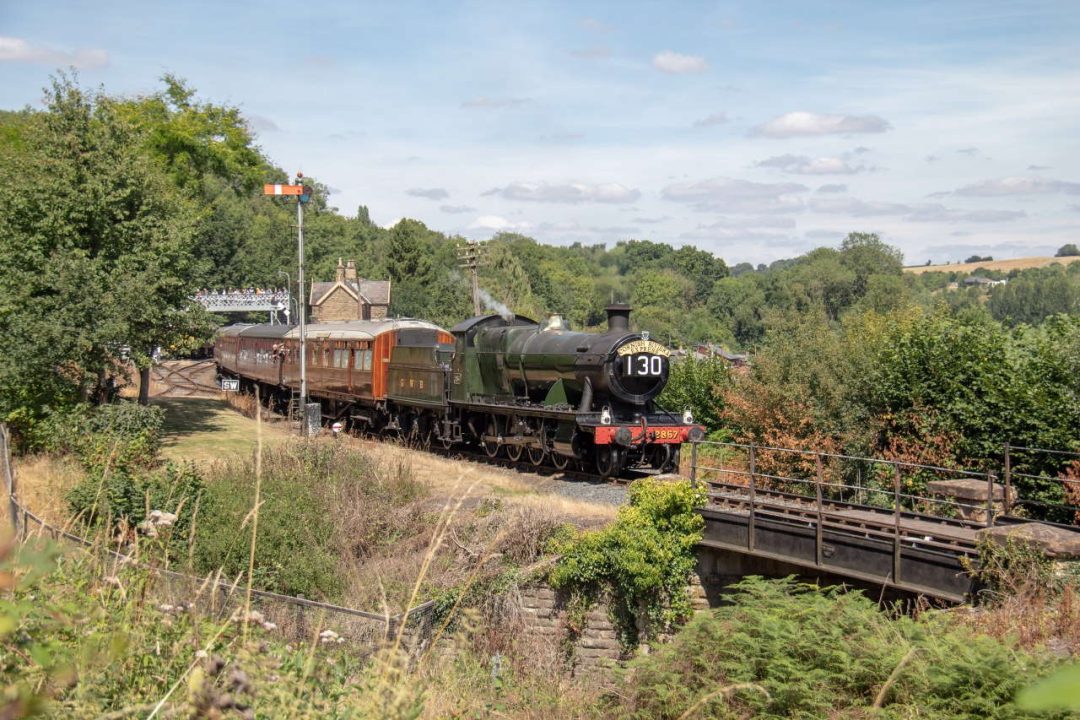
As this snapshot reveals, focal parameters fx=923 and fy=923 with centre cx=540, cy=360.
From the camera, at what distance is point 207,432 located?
87.8ft

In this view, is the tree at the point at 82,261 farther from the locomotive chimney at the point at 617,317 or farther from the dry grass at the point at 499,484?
the locomotive chimney at the point at 617,317

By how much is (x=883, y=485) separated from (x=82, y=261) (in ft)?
63.8

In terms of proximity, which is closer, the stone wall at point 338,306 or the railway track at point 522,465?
the railway track at point 522,465

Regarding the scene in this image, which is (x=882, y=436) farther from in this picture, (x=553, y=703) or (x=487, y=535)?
(x=553, y=703)

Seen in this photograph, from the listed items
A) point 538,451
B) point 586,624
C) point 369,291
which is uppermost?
point 369,291

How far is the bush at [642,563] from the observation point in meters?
13.6

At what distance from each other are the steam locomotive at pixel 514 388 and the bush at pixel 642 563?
464 cm

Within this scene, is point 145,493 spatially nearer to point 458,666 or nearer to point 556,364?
point 458,666

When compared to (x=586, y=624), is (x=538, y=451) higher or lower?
higher

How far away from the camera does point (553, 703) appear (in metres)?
11.1

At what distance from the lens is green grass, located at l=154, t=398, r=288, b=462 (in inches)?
925

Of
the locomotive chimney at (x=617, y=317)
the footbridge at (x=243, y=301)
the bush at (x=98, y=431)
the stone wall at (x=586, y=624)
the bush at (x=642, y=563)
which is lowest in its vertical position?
the stone wall at (x=586, y=624)

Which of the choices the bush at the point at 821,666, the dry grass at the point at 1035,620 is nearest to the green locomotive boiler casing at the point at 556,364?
the bush at the point at 821,666

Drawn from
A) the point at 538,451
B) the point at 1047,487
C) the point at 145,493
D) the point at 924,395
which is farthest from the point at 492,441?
the point at 1047,487
